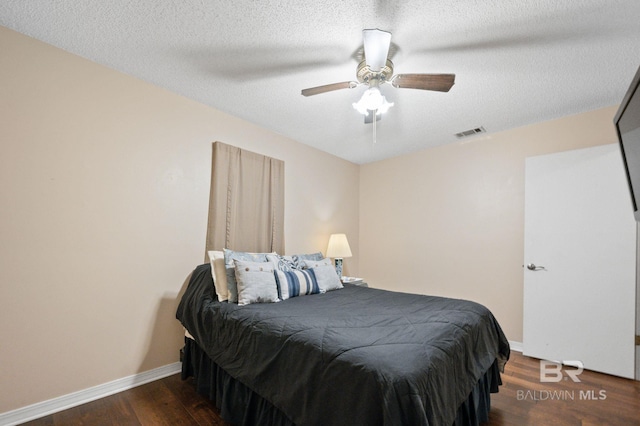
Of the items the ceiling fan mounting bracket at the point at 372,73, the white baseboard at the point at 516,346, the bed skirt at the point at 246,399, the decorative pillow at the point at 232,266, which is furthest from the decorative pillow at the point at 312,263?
the white baseboard at the point at 516,346

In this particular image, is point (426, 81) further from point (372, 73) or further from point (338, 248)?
point (338, 248)

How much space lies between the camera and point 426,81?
1846 millimetres

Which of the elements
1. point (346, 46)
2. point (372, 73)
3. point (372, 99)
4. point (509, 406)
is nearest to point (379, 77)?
point (372, 73)

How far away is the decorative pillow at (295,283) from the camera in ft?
8.04

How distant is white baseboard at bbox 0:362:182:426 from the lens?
→ 1.81 meters

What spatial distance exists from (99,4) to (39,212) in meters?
1.37

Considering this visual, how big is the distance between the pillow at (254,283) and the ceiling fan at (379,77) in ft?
4.63

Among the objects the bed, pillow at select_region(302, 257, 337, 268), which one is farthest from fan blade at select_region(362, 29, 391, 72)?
pillow at select_region(302, 257, 337, 268)

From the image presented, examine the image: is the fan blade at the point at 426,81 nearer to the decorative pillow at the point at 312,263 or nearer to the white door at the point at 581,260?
the decorative pillow at the point at 312,263

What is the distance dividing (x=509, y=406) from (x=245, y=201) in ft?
9.27

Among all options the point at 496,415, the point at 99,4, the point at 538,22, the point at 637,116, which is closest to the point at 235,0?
the point at 99,4

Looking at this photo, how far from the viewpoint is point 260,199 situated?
325cm

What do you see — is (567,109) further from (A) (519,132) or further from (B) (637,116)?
(B) (637,116)

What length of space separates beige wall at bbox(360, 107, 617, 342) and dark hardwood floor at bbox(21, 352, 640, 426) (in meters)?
0.91
